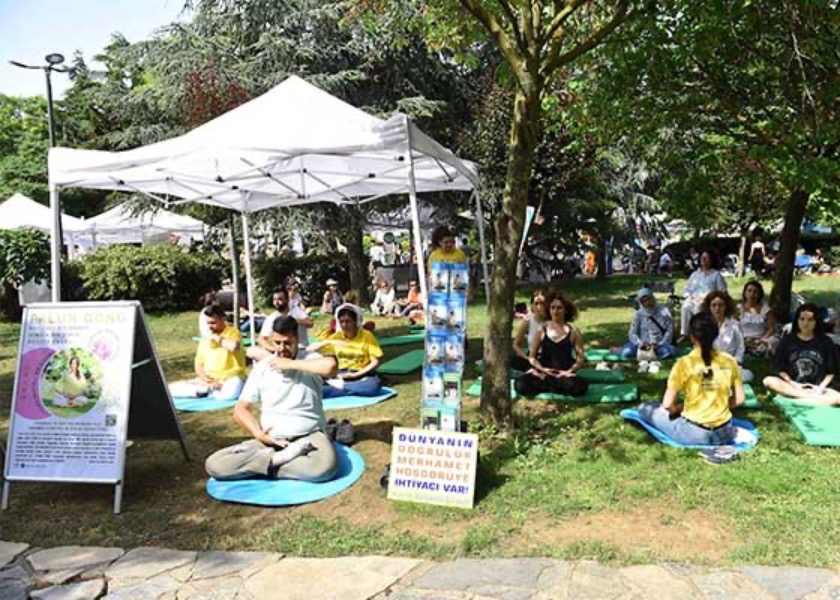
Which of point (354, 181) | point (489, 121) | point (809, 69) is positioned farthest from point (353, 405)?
point (489, 121)

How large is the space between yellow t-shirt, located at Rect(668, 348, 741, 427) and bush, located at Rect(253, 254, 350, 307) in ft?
40.8

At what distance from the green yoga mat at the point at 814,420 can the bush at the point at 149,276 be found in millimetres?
13127

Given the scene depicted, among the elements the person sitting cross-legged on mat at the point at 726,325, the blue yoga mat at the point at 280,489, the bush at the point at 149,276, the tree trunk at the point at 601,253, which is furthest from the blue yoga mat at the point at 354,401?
the tree trunk at the point at 601,253

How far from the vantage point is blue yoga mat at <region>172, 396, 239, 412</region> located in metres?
6.91

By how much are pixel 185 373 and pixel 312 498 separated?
513cm

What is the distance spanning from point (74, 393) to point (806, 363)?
6067 mm

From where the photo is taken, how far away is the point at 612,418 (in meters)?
6.06

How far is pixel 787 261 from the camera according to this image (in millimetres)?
10508

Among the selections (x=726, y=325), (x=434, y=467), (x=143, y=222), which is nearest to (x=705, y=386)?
(x=434, y=467)

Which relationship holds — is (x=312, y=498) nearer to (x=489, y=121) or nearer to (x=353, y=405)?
(x=353, y=405)

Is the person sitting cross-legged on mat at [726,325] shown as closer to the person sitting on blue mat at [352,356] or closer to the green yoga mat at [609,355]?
the green yoga mat at [609,355]

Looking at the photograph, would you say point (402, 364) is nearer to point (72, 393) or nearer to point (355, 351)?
point (355, 351)

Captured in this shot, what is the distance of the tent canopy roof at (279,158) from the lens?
545 centimetres

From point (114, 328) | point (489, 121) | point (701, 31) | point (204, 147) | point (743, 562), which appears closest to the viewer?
point (743, 562)
